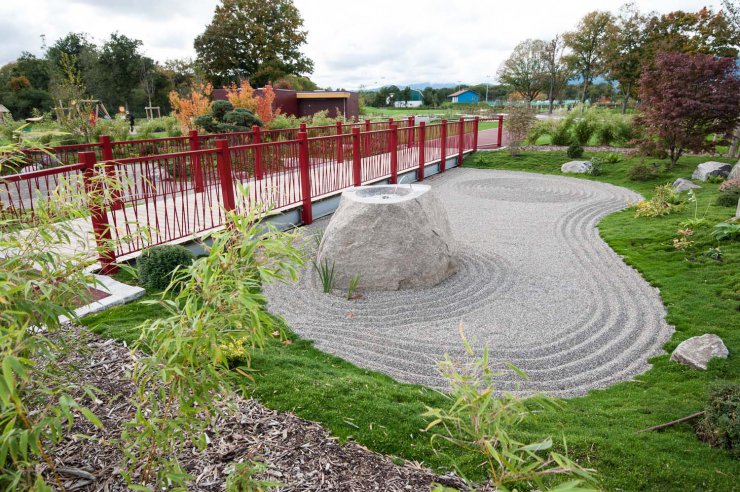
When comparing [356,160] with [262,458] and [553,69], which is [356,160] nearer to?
[262,458]

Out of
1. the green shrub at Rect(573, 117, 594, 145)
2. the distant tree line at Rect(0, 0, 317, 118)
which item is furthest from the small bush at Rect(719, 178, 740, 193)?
the distant tree line at Rect(0, 0, 317, 118)

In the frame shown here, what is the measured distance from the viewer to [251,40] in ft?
121

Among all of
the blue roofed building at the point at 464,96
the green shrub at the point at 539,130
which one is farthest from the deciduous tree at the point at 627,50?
the blue roofed building at the point at 464,96

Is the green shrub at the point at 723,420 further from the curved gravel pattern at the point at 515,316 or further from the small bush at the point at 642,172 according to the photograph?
→ the small bush at the point at 642,172

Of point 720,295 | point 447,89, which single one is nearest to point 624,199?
point 720,295

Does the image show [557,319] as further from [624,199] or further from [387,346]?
[624,199]

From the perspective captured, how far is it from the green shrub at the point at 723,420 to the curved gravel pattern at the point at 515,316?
0.97 m

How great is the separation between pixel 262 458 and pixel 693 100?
13.1 meters

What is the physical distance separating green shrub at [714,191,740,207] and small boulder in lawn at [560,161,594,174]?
17.1ft

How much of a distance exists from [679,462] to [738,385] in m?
0.71

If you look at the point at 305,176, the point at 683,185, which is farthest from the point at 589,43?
the point at 305,176

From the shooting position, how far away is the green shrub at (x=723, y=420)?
8.51 ft

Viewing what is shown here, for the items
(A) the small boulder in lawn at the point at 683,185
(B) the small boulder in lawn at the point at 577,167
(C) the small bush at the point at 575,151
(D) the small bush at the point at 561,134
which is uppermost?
(D) the small bush at the point at 561,134

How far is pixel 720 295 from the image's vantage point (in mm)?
5109
